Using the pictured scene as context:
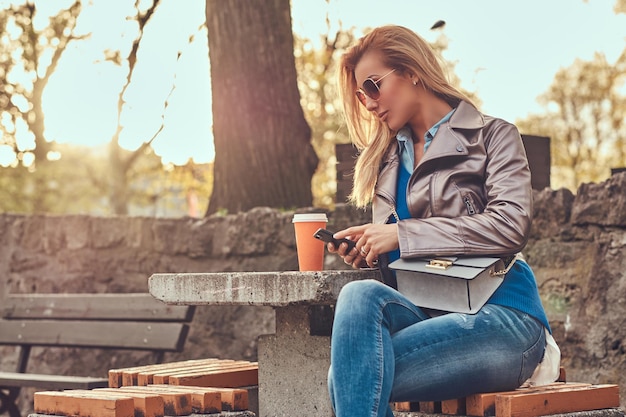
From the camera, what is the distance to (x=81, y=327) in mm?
5820

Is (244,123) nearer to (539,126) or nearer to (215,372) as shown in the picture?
(215,372)

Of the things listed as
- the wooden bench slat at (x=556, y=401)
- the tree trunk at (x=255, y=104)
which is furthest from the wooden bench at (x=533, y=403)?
the tree trunk at (x=255, y=104)

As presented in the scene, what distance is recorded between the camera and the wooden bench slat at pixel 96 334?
5308 millimetres

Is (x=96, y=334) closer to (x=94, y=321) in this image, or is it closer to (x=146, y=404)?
(x=94, y=321)

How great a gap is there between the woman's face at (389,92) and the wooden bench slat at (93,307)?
2.21 meters

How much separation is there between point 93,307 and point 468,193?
3236 millimetres

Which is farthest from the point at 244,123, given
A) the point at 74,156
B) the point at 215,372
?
the point at 74,156

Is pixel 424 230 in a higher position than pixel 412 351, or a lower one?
higher

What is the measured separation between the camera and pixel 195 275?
3436 millimetres

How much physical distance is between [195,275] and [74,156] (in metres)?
25.0

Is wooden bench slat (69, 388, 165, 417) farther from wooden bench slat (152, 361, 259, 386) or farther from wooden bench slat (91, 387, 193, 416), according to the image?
wooden bench slat (152, 361, 259, 386)

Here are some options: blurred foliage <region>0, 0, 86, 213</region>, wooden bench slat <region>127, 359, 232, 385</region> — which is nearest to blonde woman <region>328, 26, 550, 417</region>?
wooden bench slat <region>127, 359, 232, 385</region>

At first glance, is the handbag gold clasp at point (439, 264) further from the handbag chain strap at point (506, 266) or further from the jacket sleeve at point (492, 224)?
the handbag chain strap at point (506, 266)

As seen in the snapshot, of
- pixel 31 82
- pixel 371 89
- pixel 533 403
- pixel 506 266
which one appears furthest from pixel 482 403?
pixel 31 82
